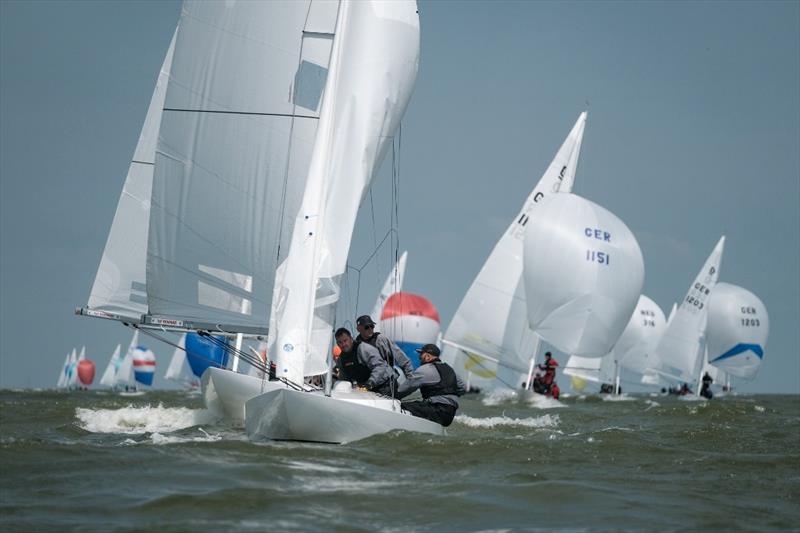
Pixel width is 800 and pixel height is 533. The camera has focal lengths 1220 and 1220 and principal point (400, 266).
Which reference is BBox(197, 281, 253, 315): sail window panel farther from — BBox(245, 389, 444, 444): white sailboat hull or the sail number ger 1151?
the sail number ger 1151

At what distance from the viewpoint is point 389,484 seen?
9.08 m

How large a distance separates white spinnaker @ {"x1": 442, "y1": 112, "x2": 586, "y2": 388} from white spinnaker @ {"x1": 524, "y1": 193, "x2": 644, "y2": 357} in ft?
4.66

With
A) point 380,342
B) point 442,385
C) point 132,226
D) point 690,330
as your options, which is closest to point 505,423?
point 442,385

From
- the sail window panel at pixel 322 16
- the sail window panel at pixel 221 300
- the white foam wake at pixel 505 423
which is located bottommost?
the white foam wake at pixel 505 423

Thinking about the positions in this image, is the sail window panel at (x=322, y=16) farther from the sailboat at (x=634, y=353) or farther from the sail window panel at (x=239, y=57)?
the sailboat at (x=634, y=353)

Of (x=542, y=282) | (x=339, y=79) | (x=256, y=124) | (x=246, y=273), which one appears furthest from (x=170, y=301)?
(x=542, y=282)

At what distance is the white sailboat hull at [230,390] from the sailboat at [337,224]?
196 centimetres

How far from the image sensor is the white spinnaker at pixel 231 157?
15016 millimetres

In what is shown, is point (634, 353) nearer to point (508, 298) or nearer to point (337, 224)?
point (508, 298)

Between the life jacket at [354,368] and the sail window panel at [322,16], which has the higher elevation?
the sail window panel at [322,16]

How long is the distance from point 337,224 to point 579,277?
18.4 metres

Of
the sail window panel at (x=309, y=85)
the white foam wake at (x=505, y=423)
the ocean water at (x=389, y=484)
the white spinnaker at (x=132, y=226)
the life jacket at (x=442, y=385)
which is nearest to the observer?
the ocean water at (x=389, y=484)

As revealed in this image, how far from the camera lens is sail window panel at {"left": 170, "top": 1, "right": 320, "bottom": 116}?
588 inches

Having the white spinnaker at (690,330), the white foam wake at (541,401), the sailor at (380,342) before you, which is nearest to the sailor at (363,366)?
the sailor at (380,342)
